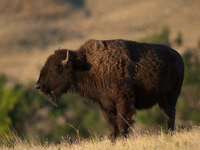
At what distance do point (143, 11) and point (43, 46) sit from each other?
184 ft

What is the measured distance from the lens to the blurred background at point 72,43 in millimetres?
31641

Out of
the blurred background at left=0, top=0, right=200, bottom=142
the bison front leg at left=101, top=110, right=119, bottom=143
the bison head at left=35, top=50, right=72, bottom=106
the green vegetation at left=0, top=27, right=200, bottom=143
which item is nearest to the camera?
the bison head at left=35, top=50, right=72, bottom=106

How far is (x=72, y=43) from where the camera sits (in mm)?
116625

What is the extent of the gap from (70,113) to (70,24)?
405ft

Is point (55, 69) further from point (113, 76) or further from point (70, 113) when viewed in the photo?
point (70, 113)

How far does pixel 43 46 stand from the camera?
119 m

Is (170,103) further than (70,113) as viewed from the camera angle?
No

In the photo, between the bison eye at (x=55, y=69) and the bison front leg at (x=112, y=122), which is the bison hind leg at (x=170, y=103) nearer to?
the bison front leg at (x=112, y=122)

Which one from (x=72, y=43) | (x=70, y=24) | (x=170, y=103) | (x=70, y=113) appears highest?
(x=70, y=24)

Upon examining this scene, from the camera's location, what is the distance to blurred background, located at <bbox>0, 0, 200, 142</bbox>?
31.6 meters

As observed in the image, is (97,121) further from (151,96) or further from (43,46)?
(43,46)

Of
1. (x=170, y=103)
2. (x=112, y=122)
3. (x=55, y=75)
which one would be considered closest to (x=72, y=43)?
(x=170, y=103)

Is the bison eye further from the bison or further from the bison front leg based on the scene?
the bison front leg

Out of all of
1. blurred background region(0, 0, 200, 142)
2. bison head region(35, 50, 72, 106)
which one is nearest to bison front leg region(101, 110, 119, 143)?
blurred background region(0, 0, 200, 142)
